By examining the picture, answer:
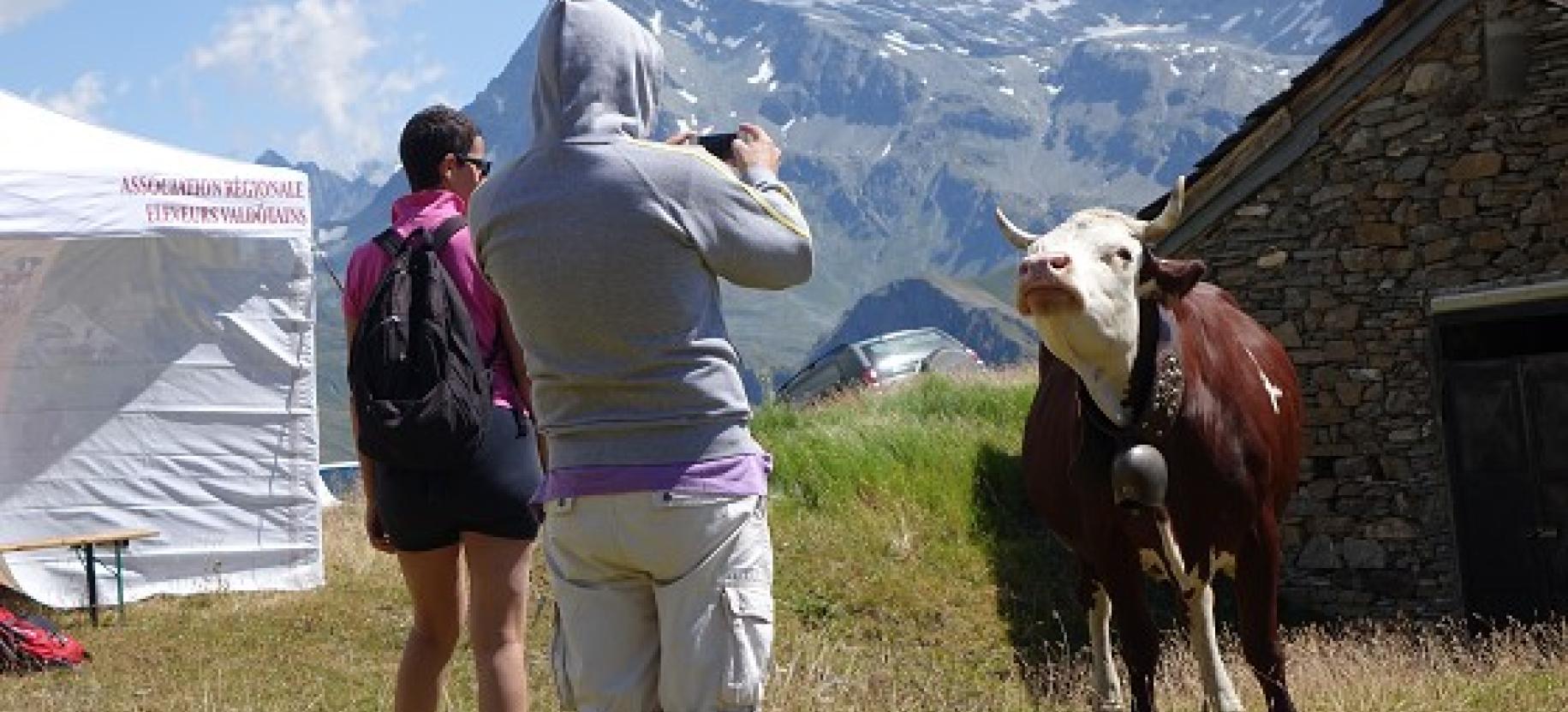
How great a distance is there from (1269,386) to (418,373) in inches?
144

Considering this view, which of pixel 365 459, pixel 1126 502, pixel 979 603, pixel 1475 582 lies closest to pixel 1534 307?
pixel 1475 582

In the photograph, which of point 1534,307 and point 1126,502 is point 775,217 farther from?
point 1534,307

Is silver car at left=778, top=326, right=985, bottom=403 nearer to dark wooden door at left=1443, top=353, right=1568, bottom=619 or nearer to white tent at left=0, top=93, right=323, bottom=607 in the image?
dark wooden door at left=1443, top=353, right=1568, bottom=619

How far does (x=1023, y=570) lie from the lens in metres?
15.6

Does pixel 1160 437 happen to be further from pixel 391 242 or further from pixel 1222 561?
pixel 391 242

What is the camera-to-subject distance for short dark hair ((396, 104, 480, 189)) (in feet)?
16.7

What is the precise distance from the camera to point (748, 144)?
3.88m

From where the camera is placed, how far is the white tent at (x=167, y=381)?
1324 cm

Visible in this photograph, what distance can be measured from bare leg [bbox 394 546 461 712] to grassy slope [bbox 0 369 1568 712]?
4.73ft

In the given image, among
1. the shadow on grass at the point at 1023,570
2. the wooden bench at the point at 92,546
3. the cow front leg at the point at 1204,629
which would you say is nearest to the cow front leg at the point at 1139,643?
the cow front leg at the point at 1204,629

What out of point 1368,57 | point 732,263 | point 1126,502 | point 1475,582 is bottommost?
point 1475,582

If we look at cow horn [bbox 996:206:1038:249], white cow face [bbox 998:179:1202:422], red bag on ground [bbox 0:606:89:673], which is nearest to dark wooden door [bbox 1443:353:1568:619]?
cow horn [bbox 996:206:1038:249]

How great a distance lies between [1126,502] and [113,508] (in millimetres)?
9360

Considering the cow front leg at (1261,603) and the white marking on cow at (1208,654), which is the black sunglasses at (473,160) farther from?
the cow front leg at (1261,603)
